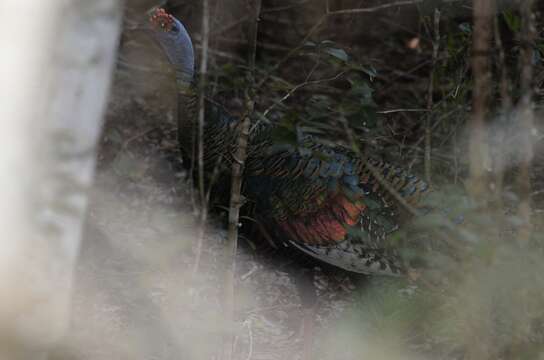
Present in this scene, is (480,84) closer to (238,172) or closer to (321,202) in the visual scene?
(238,172)

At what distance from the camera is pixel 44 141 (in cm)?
172

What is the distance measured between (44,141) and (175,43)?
9.76ft

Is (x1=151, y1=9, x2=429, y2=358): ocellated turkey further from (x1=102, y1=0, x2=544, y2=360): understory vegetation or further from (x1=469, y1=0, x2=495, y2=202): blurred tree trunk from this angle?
(x1=469, y1=0, x2=495, y2=202): blurred tree trunk

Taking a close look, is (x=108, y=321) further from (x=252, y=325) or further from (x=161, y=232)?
(x=161, y=232)

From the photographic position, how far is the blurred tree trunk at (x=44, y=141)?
5.49 ft

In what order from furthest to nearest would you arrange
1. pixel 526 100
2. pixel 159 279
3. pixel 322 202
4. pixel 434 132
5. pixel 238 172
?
pixel 434 132
pixel 159 279
pixel 322 202
pixel 238 172
pixel 526 100

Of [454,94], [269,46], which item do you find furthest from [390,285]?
[269,46]

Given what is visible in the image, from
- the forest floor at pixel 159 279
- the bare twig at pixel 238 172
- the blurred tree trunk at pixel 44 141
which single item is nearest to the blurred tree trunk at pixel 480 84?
the bare twig at pixel 238 172

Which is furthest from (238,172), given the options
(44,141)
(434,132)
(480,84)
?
(434,132)

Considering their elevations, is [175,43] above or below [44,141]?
above

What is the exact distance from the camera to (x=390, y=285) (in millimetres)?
3984

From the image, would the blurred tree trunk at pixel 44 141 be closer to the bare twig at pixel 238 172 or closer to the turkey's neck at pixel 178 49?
the bare twig at pixel 238 172

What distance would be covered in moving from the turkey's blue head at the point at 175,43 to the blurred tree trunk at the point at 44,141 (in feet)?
9.19

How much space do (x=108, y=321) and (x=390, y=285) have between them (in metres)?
1.46
